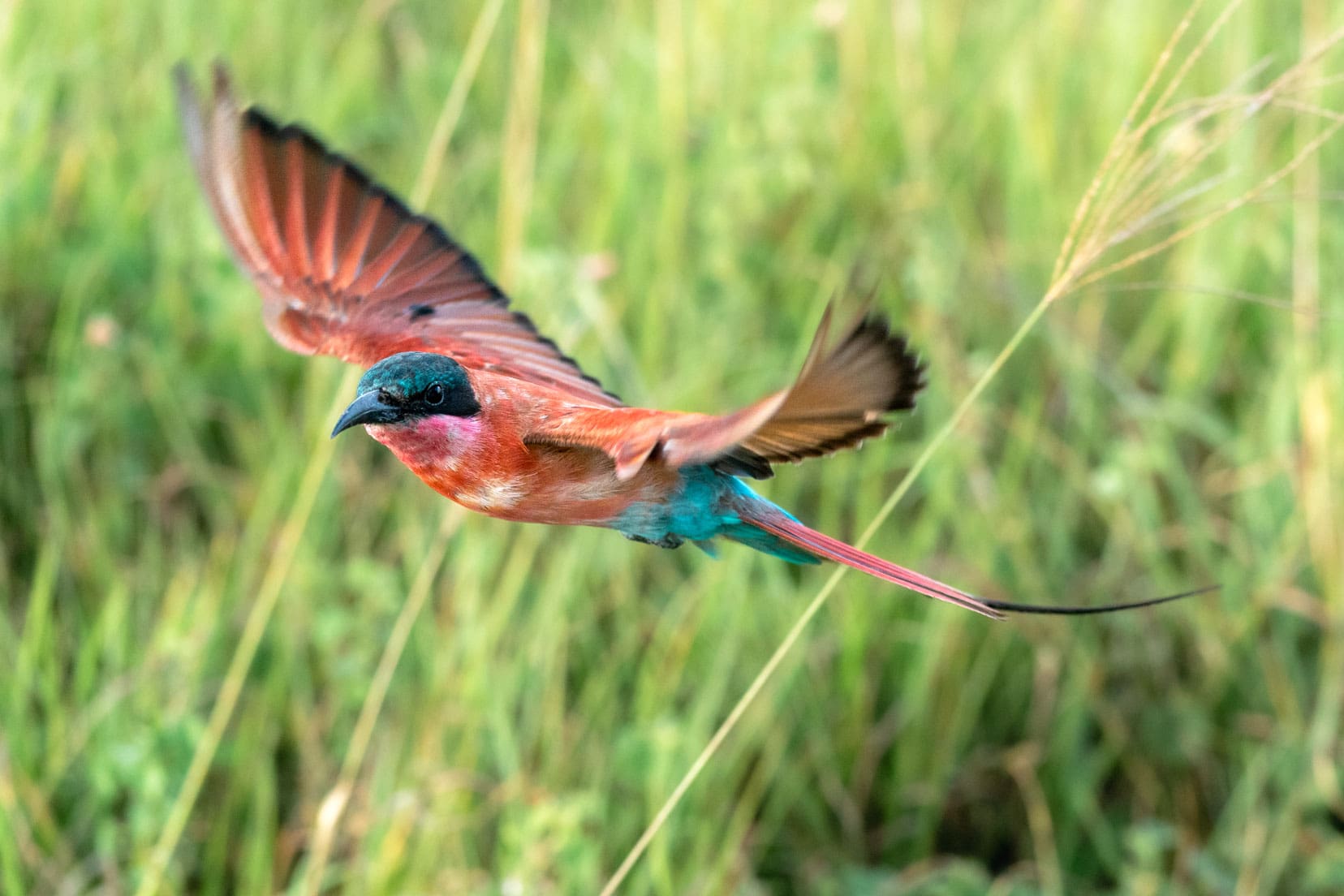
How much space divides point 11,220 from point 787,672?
1756 millimetres

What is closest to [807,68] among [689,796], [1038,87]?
[1038,87]

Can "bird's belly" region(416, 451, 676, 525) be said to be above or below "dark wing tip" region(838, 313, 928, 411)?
below

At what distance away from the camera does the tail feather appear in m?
1.07

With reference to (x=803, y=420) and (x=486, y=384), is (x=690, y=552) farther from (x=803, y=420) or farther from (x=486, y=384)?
(x=803, y=420)

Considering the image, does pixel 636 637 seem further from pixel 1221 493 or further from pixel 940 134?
pixel 940 134

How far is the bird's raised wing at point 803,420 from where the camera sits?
894 millimetres

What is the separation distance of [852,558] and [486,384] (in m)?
0.33

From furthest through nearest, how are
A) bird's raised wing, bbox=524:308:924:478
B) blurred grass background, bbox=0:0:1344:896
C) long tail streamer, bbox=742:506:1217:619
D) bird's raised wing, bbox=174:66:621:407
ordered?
blurred grass background, bbox=0:0:1344:896 → bird's raised wing, bbox=174:66:621:407 → long tail streamer, bbox=742:506:1217:619 → bird's raised wing, bbox=524:308:924:478

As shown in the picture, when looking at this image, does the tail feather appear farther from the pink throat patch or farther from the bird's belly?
the pink throat patch

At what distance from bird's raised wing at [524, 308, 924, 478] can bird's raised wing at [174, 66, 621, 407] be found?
461 mm

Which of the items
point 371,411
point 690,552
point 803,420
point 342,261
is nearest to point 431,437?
point 371,411

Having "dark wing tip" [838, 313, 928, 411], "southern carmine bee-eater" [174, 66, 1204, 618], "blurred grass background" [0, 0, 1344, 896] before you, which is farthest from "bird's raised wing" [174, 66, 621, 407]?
"dark wing tip" [838, 313, 928, 411]

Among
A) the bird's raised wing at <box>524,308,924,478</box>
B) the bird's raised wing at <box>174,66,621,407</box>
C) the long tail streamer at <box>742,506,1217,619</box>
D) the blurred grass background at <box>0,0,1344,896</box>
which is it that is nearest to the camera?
the bird's raised wing at <box>524,308,924,478</box>

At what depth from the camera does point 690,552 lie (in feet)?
9.18
